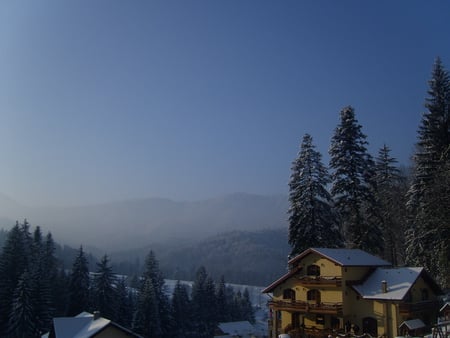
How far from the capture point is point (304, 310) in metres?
39.7

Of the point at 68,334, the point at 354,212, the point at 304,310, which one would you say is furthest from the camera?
the point at 354,212

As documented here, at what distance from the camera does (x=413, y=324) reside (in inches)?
1308

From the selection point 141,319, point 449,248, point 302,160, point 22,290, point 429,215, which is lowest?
point 141,319

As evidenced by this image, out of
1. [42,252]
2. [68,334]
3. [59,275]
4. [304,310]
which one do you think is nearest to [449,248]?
[304,310]

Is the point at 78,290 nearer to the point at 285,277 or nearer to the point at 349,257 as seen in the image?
the point at 285,277

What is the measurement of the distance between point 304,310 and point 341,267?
17.2 feet

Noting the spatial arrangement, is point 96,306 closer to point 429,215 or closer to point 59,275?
point 59,275

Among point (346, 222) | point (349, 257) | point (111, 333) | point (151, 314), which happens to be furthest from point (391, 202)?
point (151, 314)

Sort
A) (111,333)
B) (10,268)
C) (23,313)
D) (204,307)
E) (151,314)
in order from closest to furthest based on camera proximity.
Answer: (111,333) < (23,313) < (10,268) < (151,314) < (204,307)

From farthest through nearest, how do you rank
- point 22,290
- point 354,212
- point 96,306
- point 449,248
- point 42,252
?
point 42,252, point 96,306, point 22,290, point 354,212, point 449,248

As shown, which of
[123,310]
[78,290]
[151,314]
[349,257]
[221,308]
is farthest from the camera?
[221,308]

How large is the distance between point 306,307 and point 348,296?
3.74 meters

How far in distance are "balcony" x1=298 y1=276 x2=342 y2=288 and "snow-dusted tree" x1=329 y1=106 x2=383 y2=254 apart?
8927 millimetres

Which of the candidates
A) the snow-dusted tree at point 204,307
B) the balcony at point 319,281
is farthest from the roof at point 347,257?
the snow-dusted tree at point 204,307
